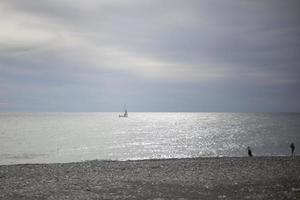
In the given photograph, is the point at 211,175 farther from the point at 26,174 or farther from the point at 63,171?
the point at 26,174

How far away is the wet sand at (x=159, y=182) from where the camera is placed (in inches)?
688

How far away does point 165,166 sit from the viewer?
2670 centimetres

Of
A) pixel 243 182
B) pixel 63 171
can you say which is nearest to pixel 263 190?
pixel 243 182

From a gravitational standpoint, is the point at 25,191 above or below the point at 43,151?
above

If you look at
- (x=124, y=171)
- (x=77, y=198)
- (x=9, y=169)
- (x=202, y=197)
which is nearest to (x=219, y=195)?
(x=202, y=197)

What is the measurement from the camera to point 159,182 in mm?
20484

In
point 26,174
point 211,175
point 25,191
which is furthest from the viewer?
point 26,174

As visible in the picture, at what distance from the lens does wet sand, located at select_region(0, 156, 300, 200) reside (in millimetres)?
17487

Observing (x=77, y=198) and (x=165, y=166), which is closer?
(x=77, y=198)

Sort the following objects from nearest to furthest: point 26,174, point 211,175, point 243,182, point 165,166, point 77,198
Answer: point 77,198, point 243,182, point 211,175, point 26,174, point 165,166

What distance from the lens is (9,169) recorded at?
91.0ft

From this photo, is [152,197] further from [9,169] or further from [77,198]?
[9,169]

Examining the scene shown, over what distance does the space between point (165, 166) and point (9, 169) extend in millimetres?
12635

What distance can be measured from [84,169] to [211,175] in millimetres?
9840
